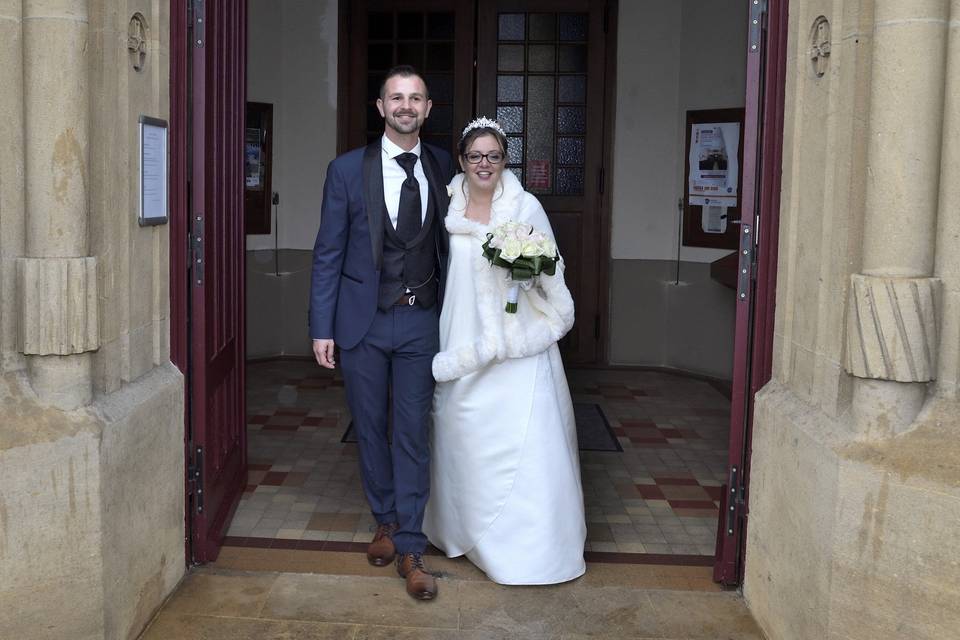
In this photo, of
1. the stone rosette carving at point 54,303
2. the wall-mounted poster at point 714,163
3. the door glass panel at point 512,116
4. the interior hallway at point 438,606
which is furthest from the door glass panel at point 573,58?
the stone rosette carving at point 54,303

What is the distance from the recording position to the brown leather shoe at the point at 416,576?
3957 mm

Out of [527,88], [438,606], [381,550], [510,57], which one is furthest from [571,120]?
[438,606]

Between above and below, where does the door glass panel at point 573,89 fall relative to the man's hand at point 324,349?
above

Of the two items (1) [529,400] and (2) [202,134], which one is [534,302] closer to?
(1) [529,400]

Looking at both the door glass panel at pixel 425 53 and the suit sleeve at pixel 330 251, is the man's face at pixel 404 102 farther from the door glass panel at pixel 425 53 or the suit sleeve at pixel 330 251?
Answer: the door glass panel at pixel 425 53

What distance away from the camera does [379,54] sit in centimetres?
880

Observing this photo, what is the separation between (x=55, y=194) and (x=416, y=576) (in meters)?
1.92

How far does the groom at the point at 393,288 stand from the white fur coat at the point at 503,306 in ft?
0.38

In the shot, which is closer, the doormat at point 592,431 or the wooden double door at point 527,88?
the doormat at point 592,431

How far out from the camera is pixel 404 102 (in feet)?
13.1

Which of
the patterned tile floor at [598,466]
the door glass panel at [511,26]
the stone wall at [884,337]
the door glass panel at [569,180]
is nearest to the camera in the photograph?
the stone wall at [884,337]

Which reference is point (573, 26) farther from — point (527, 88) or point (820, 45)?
point (820, 45)

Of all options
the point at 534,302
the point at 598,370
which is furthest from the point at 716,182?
the point at 534,302

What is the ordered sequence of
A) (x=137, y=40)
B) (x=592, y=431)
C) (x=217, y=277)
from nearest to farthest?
(x=137, y=40) < (x=217, y=277) < (x=592, y=431)
